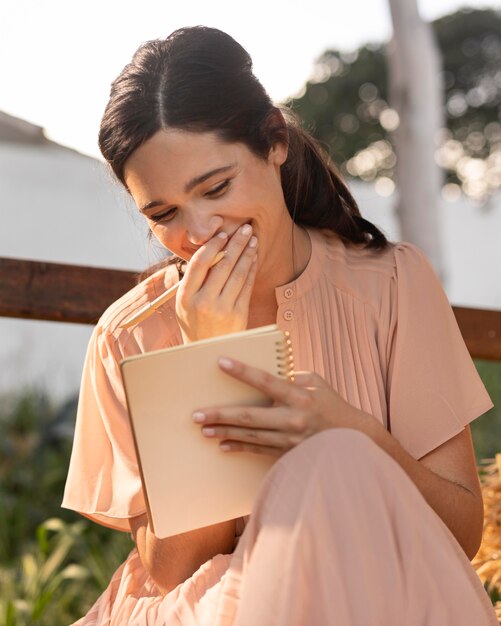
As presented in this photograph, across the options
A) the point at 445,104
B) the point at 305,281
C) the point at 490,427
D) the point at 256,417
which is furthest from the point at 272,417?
the point at 445,104

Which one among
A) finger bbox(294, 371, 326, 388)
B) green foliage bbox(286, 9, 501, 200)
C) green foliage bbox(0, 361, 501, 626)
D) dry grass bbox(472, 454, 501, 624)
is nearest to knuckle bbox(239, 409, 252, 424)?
finger bbox(294, 371, 326, 388)

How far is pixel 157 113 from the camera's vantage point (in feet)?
5.53

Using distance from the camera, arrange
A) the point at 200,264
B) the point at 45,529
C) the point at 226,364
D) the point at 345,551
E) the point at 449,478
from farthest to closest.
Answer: the point at 45,529 < the point at 449,478 < the point at 200,264 < the point at 226,364 < the point at 345,551

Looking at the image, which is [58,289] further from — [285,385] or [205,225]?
[285,385]

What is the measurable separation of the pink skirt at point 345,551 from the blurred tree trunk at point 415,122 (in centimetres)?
468

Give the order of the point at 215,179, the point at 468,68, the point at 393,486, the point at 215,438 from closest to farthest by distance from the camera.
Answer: the point at 393,486 < the point at 215,438 < the point at 215,179 < the point at 468,68

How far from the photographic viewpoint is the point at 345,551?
49.0 inches

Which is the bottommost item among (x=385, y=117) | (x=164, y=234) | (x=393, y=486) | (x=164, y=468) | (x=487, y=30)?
(x=385, y=117)

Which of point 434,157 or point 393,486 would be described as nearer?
point 393,486

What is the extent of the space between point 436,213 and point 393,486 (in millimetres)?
5005

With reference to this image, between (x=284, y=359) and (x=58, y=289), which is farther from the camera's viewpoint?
(x=58, y=289)

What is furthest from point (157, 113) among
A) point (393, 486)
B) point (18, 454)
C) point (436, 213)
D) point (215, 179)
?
point (436, 213)

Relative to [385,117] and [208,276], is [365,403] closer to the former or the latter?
[208,276]

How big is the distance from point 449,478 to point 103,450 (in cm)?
64
